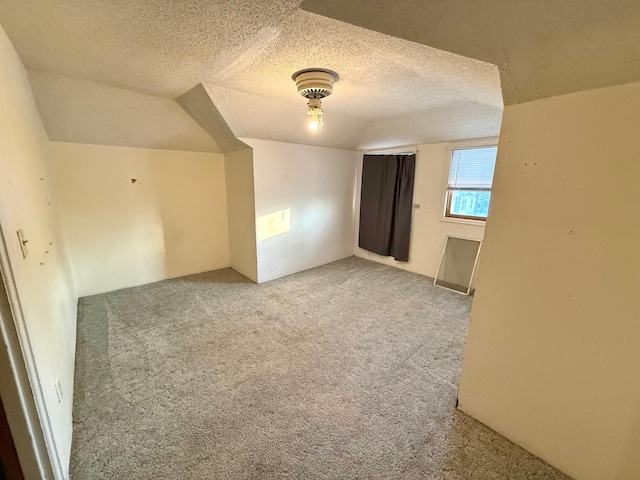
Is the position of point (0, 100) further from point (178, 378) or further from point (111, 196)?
point (111, 196)

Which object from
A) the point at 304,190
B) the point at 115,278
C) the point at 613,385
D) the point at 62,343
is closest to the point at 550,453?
the point at 613,385

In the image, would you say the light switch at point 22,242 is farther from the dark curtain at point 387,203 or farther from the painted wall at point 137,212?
the dark curtain at point 387,203

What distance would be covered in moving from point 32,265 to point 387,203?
382 centimetres

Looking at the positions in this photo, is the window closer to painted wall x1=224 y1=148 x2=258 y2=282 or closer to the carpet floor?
the carpet floor

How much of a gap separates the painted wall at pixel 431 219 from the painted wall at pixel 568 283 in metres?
2.25

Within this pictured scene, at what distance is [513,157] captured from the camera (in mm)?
1247

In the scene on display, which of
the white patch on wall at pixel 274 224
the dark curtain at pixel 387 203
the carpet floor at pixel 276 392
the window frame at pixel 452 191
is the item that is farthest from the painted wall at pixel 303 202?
the window frame at pixel 452 191

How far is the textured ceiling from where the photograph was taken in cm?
81

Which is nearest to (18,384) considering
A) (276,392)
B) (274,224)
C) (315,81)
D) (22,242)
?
(22,242)

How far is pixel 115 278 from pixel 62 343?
1855 mm

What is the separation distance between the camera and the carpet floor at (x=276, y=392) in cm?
130

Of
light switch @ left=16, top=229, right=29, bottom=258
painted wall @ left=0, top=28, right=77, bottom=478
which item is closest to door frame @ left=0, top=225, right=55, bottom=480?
painted wall @ left=0, top=28, right=77, bottom=478

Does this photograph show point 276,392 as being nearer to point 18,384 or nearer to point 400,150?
point 18,384

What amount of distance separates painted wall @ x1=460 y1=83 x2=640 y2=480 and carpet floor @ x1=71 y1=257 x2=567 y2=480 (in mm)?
276
